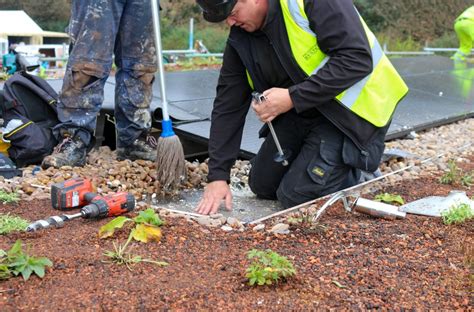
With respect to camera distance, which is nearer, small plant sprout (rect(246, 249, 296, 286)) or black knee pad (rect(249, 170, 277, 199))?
small plant sprout (rect(246, 249, 296, 286))

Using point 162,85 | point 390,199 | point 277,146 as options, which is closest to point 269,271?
point 277,146

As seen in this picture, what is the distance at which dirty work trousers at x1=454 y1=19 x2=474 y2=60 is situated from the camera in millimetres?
12016

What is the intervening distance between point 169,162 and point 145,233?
1023 mm

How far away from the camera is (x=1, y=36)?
42.6ft

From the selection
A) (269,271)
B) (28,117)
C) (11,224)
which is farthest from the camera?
(28,117)

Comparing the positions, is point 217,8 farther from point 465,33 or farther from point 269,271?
point 465,33

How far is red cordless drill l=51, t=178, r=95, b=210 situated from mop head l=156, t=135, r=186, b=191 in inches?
22.7

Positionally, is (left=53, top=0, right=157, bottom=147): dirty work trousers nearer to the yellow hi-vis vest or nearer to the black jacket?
the black jacket

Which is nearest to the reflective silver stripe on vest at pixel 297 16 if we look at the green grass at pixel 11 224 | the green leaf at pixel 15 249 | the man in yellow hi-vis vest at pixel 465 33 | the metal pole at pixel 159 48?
the metal pole at pixel 159 48

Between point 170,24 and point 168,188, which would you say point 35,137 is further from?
point 170,24

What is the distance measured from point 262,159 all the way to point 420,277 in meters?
1.68

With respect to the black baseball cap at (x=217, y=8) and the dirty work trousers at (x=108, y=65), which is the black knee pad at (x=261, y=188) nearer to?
the dirty work trousers at (x=108, y=65)

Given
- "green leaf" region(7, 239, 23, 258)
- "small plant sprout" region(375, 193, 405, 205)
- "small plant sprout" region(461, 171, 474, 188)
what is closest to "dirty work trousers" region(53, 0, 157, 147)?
"small plant sprout" region(375, 193, 405, 205)

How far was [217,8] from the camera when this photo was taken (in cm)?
296
